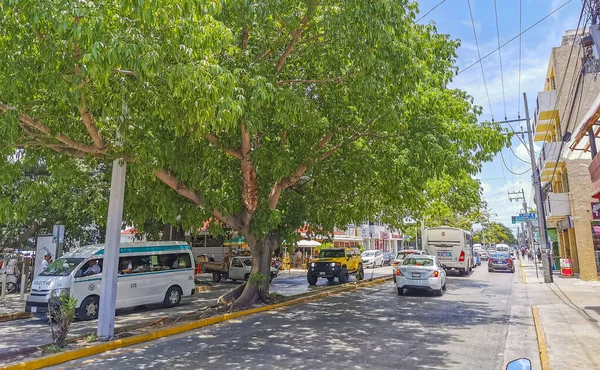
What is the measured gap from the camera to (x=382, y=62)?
348 inches

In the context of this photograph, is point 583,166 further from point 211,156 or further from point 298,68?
point 211,156

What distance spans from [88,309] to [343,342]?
8.34 meters

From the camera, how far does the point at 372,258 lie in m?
38.0

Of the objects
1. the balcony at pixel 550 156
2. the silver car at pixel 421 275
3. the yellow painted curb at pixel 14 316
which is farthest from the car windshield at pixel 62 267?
the balcony at pixel 550 156

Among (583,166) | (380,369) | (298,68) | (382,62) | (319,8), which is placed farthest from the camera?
(583,166)

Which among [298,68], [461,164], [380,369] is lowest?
[380,369]

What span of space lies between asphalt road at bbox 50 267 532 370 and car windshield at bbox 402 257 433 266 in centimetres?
303

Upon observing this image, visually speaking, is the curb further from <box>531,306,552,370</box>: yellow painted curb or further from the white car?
the white car

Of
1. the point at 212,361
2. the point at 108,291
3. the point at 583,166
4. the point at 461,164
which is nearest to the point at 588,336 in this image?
the point at 461,164

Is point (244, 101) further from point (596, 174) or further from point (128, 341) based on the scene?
point (596, 174)

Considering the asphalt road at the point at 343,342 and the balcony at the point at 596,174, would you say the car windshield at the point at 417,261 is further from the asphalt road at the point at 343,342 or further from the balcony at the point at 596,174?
the balcony at the point at 596,174

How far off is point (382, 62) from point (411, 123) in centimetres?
323

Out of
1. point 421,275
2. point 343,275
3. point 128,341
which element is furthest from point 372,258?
point 128,341

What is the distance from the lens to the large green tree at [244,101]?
6859 mm
